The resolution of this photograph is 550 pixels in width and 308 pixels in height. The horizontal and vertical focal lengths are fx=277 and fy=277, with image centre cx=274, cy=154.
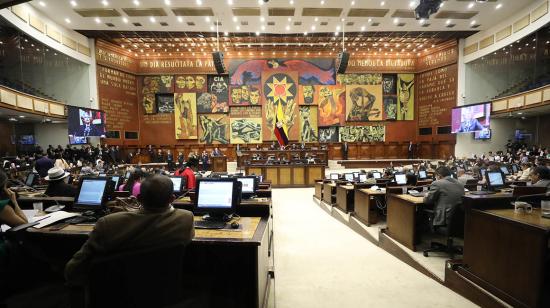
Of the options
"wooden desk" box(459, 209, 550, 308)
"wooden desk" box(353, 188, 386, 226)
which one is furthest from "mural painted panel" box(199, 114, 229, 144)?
"wooden desk" box(459, 209, 550, 308)

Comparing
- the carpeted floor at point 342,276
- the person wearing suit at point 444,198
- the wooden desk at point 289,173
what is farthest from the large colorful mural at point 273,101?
the person wearing suit at point 444,198

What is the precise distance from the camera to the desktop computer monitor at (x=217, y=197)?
109 inches

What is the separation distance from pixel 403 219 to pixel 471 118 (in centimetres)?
1217

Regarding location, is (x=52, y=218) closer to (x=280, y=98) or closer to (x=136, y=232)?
(x=136, y=232)

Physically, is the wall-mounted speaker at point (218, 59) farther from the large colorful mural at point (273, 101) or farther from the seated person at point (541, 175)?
the seated person at point (541, 175)

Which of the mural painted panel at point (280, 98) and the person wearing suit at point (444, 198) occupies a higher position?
the mural painted panel at point (280, 98)

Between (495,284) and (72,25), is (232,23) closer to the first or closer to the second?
(72,25)

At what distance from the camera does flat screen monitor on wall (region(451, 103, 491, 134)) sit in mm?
12673

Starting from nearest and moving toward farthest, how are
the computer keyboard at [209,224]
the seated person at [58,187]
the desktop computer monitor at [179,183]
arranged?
the computer keyboard at [209,224]
the seated person at [58,187]
the desktop computer monitor at [179,183]

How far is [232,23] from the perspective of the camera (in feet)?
40.9

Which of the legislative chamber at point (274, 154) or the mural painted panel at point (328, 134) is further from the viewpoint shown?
the mural painted panel at point (328, 134)

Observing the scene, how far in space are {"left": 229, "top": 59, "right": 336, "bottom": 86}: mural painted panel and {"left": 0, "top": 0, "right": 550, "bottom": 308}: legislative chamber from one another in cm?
12

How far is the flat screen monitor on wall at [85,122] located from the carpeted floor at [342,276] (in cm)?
1087

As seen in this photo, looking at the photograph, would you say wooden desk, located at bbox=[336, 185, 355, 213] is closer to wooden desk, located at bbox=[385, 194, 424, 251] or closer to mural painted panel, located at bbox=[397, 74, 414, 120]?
wooden desk, located at bbox=[385, 194, 424, 251]
